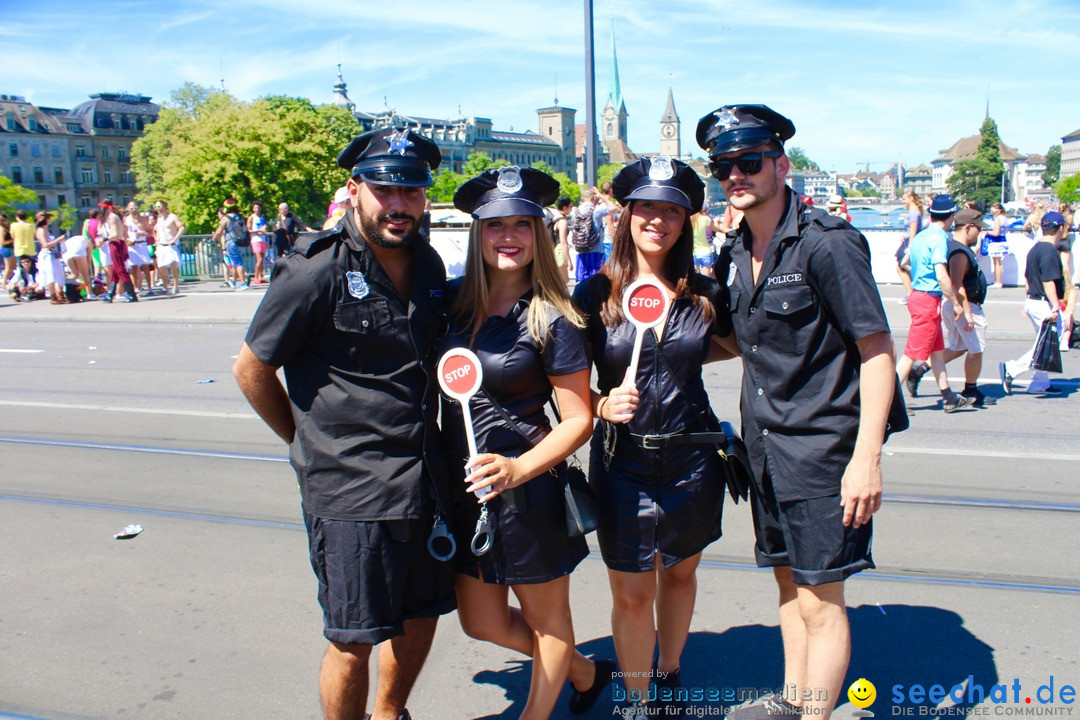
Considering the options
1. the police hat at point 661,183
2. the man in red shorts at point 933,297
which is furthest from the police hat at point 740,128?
the man in red shorts at point 933,297

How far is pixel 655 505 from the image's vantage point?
2951 millimetres

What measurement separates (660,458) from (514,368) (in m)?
0.60

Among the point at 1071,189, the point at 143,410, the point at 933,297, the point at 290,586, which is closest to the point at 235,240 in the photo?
the point at 143,410

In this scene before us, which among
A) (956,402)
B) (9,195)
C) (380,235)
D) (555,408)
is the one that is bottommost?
(956,402)

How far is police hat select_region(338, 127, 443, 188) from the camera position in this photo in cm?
271

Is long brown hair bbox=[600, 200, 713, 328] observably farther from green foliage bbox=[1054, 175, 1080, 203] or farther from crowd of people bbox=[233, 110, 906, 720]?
green foliage bbox=[1054, 175, 1080, 203]

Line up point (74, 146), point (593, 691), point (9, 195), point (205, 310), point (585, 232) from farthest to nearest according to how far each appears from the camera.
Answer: point (74, 146), point (9, 195), point (205, 310), point (585, 232), point (593, 691)

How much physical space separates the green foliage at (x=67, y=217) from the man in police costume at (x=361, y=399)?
10204cm

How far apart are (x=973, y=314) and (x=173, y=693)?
6963 millimetres

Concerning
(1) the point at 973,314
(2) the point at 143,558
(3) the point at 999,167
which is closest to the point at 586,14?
(1) the point at 973,314

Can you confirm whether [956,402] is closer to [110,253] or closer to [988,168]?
[110,253]

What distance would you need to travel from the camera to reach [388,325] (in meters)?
2.70

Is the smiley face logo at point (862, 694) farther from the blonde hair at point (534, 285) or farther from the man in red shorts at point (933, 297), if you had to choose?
the man in red shorts at point (933, 297)

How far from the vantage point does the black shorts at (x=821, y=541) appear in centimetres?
272
